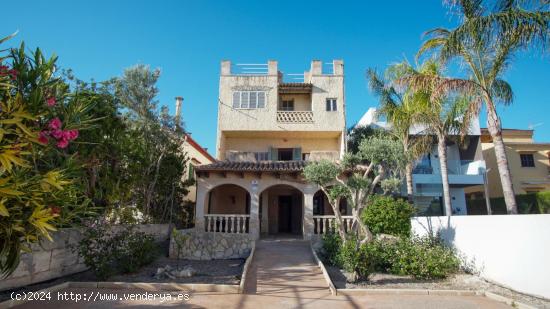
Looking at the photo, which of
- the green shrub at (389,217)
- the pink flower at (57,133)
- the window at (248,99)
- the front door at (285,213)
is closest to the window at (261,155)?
the front door at (285,213)

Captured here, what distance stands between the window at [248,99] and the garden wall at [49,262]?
1297 cm

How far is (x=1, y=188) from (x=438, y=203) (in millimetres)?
23659

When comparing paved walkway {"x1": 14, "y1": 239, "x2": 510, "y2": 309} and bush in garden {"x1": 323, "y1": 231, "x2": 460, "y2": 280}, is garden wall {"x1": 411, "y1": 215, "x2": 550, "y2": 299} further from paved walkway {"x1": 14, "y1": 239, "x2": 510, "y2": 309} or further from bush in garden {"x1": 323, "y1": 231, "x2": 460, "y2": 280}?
paved walkway {"x1": 14, "y1": 239, "x2": 510, "y2": 309}

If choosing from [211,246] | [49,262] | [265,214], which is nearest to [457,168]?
[265,214]

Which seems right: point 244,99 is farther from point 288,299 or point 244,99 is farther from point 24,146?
point 24,146

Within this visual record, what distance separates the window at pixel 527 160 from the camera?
24.1 meters

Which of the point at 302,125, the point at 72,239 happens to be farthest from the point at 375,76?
the point at 72,239

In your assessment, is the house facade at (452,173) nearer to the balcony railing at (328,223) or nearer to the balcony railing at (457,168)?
the balcony railing at (457,168)

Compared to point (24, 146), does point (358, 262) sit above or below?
below

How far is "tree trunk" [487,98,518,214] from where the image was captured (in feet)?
31.0

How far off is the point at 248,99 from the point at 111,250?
13.5 metres

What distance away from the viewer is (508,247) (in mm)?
7762

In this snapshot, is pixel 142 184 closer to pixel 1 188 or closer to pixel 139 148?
pixel 139 148

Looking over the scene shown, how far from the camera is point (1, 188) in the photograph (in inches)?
165
